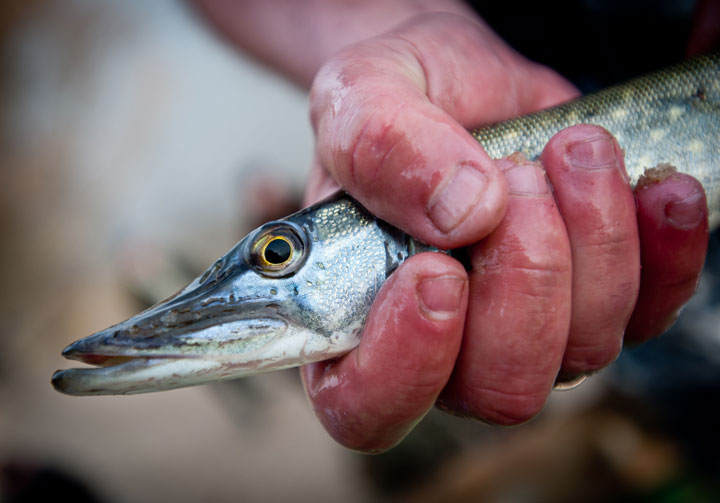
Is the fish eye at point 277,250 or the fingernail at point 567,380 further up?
the fish eye at point 277,250

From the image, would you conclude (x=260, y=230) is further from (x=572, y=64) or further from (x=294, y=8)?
(x=572, y=64)

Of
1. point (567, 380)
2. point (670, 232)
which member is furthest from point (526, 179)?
point (567, 380)

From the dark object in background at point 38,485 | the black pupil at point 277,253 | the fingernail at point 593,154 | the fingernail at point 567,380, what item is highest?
the black pupil at point 277,253

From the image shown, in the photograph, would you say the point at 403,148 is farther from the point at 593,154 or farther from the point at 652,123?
the point at 652,123

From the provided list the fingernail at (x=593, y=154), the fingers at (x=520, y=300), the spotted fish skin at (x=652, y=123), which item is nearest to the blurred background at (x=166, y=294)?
the spotted fish skin at (x=652, y=123)

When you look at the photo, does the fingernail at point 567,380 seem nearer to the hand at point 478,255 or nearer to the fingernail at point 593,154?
the hand at point 478,255

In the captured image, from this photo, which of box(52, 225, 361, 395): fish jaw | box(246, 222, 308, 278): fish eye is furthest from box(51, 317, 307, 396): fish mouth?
box(246, 222, 308, 278): fish eye

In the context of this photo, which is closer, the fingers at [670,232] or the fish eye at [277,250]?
the fish eye at [277,250]
